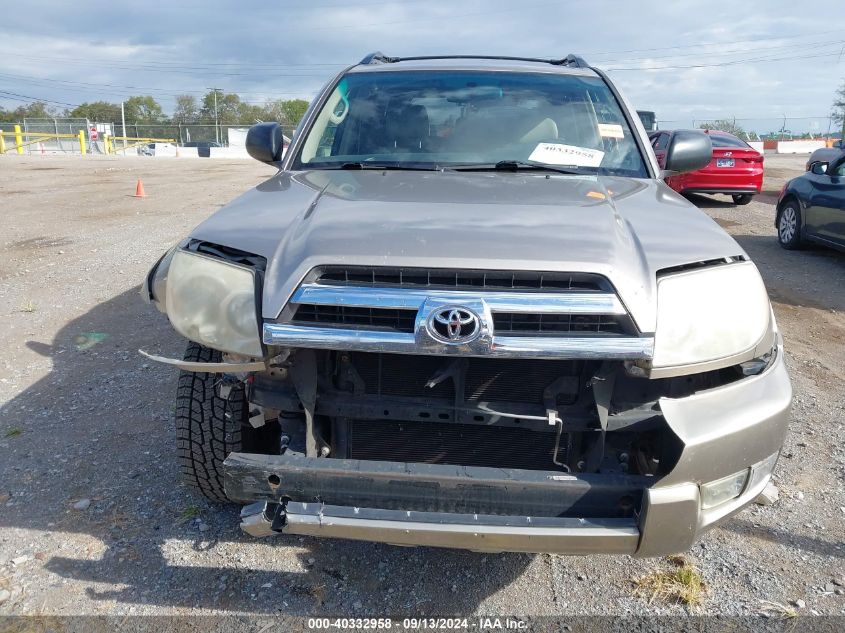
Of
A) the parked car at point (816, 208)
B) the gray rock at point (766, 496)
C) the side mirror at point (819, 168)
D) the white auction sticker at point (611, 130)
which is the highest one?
the white auction sticker at point (611, 130)

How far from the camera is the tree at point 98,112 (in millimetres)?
82125

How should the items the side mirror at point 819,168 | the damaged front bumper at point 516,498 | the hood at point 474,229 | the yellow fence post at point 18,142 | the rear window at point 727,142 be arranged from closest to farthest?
1. the damaged front bumper at point 516,498
2. the hood at point 474,229
3. the side mirror at point 819,168
4. the rear window at point 727,142
5. the yellow fence post at point 18,142

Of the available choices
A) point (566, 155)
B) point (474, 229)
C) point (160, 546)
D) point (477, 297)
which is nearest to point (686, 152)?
point (566, 155)

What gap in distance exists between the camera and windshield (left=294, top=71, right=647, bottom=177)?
11.2 feet

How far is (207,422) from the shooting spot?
2.76 m

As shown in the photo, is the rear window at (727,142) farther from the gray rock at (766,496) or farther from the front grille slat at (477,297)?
the front grille slat at (477,297)

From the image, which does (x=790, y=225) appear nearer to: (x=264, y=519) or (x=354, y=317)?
(x=354, y=317)

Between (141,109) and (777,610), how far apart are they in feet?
313

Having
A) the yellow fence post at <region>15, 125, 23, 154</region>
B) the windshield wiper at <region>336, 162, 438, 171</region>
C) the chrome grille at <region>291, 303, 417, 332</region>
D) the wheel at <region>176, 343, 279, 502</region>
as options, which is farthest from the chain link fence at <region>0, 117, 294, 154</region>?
the chrome grille at <region>291, 303, 417, 332</region>

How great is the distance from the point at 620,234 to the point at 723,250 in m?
0.36

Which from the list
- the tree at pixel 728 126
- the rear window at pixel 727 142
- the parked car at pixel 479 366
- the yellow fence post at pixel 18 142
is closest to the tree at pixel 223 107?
the yellow fence post at pixel 18 142

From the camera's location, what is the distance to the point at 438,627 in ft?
8.16

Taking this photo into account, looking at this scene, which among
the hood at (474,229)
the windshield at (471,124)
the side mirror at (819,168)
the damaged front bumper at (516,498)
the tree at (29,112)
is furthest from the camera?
the tree at (29,112)

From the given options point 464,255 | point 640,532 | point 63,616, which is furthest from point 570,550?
point 63,616
